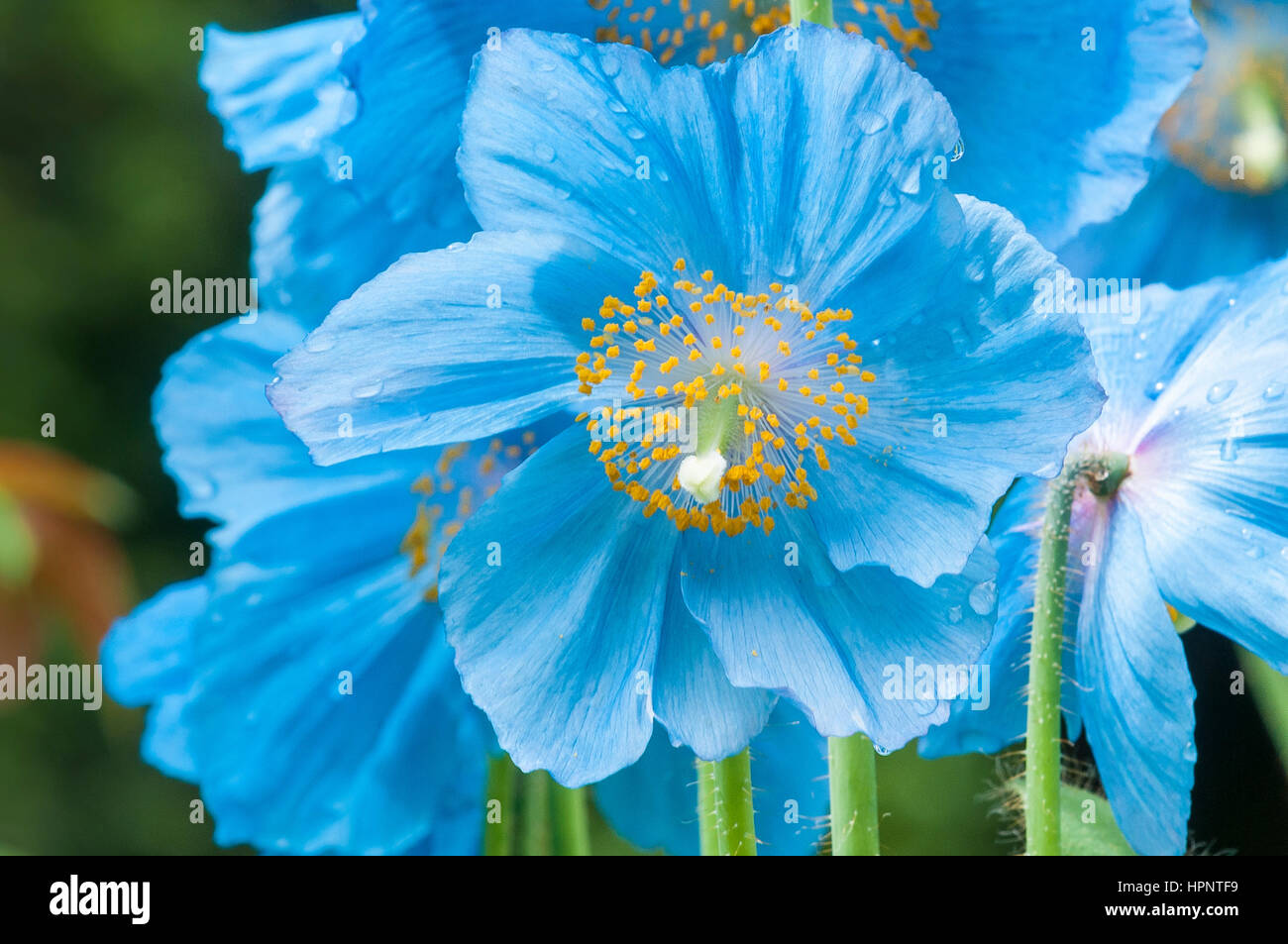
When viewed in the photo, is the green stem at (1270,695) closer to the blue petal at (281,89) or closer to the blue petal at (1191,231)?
the blue petal at (1191,231)

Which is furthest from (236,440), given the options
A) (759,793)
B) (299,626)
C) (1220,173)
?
(1220,173)

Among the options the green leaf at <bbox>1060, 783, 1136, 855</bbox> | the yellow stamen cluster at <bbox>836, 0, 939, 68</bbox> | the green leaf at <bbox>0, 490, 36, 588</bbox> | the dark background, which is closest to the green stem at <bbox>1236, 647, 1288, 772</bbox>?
the green leaf at <bbox>1060, 783, 1136, 855</bbox>

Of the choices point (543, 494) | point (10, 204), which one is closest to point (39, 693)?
point (543, 494)

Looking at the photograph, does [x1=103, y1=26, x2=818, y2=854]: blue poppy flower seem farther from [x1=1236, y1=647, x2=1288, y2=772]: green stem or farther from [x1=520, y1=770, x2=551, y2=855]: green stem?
[x1=1236, y1=647, x2=1288, y2=772]: green stem

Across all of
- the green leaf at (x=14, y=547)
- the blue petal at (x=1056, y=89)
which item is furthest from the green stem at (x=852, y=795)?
the green leaf at (x=14, y=547)

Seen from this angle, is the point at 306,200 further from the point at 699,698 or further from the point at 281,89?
the point at 699,698
